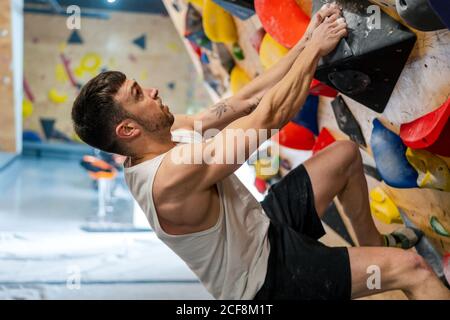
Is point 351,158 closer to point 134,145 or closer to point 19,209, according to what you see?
point 134,145

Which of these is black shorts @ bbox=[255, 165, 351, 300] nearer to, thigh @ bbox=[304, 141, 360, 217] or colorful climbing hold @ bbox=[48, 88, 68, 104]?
thigh @ bbox=[304, 141, 360, 217]

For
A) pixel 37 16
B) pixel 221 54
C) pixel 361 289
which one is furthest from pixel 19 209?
pixel 37 16

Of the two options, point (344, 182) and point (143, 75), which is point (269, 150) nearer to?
point (344, 182)

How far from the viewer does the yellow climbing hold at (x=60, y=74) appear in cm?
831

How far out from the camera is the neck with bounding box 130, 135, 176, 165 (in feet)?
4.79

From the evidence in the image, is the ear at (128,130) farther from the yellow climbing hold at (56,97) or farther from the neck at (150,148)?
the yellow climbing hold at (56,97)

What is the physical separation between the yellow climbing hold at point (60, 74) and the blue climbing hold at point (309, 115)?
675cm

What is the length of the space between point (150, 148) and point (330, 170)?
0.52m

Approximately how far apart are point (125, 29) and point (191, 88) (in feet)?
4.20

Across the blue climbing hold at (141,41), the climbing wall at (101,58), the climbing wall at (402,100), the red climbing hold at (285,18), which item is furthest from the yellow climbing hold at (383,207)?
the blue climbing hold at (141,41)

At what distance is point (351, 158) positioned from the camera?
163 centimetres

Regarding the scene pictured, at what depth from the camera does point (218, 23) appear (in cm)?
236

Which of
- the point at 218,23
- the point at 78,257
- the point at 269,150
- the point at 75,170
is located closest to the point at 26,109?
the point at 75,170

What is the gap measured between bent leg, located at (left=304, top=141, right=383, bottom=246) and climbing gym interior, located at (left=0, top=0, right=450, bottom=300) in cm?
3
